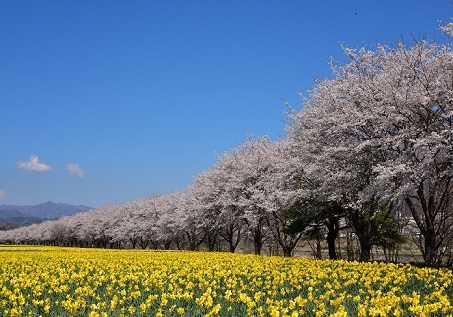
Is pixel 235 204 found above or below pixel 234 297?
above

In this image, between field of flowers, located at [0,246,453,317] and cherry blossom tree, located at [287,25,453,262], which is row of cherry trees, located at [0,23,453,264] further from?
field of flowers, located at [0,246,453,317]

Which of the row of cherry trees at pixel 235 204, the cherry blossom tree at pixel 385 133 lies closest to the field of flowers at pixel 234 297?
the cherry blossom tree at pixel 385 133

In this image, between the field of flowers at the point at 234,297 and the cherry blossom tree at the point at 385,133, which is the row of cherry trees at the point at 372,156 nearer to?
the cherry blossom tree at the point at 385,133

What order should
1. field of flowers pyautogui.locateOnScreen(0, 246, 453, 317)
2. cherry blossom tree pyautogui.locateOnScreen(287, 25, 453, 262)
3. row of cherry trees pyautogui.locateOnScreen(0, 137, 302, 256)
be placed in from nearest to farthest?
field of flowers pyautogui.locateOnScreen(0, 246, 453, 317), cherry blossom tree pyautogui.locateOnScreen(287, 25, 453, 262), row of cherry trees pyautogui.locateOnScreen(0, 137, 302, 256)

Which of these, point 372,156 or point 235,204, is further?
point 235,204

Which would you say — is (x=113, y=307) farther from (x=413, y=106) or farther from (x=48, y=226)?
(x=48, y=226)

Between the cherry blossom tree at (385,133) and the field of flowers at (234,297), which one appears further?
the cherry blossom tree at (385,133)

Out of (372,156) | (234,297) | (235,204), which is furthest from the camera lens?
(235,204)

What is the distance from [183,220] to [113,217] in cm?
4273

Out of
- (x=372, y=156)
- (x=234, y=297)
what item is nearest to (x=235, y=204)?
(x=372, y=156)

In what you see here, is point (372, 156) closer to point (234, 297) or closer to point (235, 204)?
point (234, 297)

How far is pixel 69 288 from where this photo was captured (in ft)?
32.1

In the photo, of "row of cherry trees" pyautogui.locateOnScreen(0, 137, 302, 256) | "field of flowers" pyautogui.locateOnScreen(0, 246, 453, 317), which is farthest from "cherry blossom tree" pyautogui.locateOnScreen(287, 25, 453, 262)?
"field of flowers" pyautogui.locateOnScreen(0, 246, 453, 317)

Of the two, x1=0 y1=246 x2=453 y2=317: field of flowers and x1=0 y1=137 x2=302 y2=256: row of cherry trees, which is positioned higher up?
x1=0 y1=137 x2=302 y2=256: row of cherry trees
